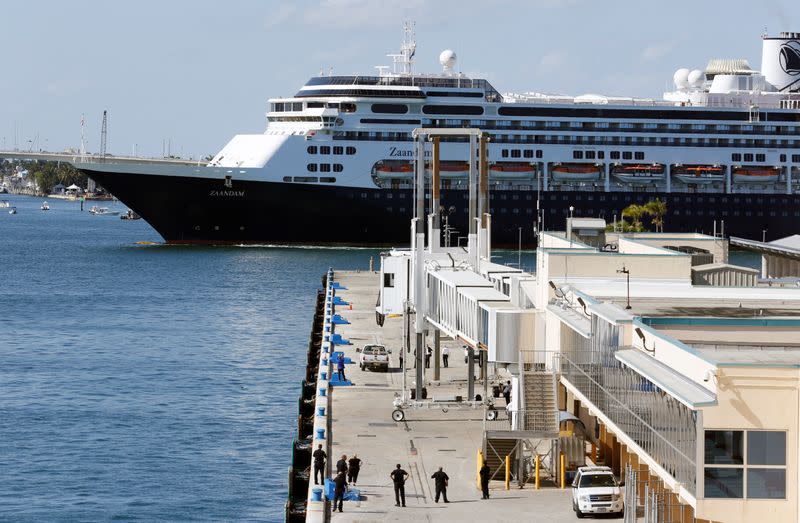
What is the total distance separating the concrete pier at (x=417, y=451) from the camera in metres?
26.3

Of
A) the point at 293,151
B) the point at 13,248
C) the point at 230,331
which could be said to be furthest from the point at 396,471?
the point at 13,248

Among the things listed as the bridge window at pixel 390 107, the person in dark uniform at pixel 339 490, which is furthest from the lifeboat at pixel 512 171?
the person in dark uniform at pixel 339 490

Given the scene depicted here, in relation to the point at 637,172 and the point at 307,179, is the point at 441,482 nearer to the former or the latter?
the point at 307,179

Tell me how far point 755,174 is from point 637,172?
8.22m

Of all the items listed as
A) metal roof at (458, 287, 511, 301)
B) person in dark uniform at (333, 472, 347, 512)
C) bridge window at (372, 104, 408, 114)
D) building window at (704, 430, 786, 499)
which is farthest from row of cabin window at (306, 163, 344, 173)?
building window at (704, 430, 786, 499)

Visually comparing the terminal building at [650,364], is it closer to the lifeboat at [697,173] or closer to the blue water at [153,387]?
the blue water at [153,387]

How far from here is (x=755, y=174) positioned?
111 meters

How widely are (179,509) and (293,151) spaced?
73068 mm

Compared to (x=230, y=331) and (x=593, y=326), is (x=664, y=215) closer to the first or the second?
(x=230, y=331)

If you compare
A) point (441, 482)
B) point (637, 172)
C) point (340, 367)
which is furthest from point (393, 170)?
point (441, 482)

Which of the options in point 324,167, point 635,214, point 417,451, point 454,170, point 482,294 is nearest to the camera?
point 417,451

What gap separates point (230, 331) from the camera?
210 feet

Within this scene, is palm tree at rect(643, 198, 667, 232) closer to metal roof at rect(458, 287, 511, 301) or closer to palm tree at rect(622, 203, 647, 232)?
palm tree at rect(622, 203, 647, 232)

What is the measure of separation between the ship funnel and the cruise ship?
5652 mm
